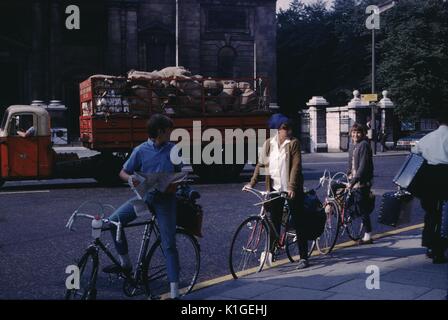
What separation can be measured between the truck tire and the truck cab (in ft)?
4.55

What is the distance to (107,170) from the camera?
675 inches

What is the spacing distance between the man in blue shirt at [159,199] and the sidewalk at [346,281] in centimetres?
49

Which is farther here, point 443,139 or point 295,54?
point 295,54

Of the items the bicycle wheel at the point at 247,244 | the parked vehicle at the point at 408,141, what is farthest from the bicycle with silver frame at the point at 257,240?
the parked vehicle at the point at 408,141

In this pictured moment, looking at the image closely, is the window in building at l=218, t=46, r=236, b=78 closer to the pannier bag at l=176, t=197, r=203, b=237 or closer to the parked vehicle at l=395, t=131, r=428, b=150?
the parked vehicle at l=395, t=131, r=428, b=150

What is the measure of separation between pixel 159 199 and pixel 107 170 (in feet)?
38.5

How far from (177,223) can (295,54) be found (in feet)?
143

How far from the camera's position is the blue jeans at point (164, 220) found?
18.7 feet

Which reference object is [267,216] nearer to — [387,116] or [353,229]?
[353,229]

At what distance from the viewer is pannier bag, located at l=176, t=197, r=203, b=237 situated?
19.5 feet

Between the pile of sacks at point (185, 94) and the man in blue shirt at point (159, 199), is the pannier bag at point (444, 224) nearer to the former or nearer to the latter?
the man in blue shirt at point (159, 199)
